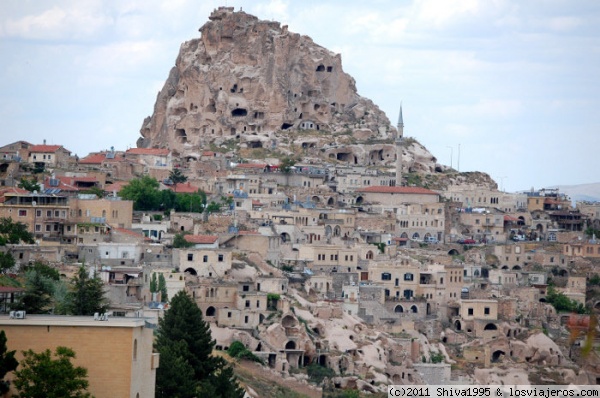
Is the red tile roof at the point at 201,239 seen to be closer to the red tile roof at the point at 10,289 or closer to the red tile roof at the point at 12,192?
the red tile roof at the point at 12,192

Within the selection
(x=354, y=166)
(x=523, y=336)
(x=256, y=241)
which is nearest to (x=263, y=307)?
(x=256, y=241)

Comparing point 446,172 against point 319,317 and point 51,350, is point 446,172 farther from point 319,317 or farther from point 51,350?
point 51,350

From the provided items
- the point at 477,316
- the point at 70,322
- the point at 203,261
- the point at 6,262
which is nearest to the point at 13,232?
the point at 6,262

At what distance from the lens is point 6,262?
205 ft

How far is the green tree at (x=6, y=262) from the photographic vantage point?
204 ft

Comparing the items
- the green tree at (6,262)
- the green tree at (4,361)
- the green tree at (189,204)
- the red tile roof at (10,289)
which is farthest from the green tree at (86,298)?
the green tree at (189,204)

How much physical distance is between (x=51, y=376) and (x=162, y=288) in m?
33.2

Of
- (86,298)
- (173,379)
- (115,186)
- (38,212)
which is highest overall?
(115,186)

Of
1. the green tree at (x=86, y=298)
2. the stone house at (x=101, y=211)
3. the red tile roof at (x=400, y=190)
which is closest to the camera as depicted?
the green tree at (x=86, y=298)

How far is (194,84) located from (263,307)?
54379 mm

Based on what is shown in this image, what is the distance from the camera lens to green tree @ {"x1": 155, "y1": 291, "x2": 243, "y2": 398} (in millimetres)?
44000

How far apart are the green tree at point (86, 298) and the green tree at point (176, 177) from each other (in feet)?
136

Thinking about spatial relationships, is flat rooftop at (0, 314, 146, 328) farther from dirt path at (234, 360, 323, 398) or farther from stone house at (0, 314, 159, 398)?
dirt path at (234, 360, 323, 398)

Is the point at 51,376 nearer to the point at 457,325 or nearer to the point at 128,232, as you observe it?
the point at 128,232
